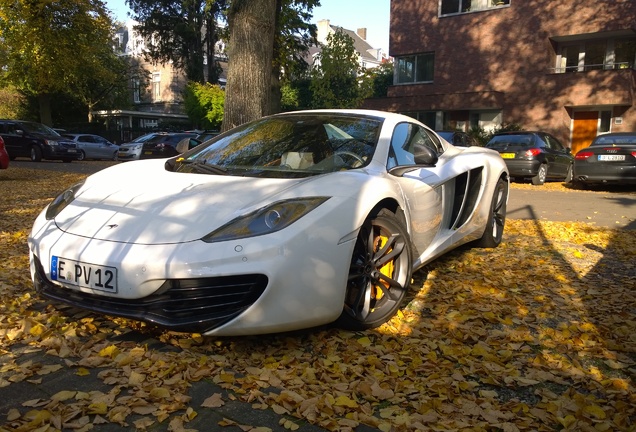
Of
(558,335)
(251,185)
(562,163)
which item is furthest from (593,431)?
(562,163)

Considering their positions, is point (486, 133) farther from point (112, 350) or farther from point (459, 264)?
point (112, 350)

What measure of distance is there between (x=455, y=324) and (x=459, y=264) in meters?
1.60

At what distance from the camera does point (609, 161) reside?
474 inches

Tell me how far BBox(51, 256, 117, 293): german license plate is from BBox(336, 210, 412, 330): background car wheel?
1269 millimetres

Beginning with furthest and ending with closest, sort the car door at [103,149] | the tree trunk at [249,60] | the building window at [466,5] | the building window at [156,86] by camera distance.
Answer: the building window at [156,86]
the car door at [103,149]
the building window at [466,5]
the tree trunk at [249,60]

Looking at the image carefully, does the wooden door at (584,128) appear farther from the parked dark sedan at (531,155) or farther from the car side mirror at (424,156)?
the car side mirror at (424,156)

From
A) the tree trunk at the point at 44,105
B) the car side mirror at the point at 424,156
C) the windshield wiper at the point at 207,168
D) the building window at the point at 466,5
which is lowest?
the windshield wiper at the point at 207,168

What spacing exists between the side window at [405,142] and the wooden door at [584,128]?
2055 centimetres

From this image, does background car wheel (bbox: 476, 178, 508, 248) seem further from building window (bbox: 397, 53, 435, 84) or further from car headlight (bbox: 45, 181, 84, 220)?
building window (bbox: 397, 53, 435, 84)

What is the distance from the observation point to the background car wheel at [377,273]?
127 inches

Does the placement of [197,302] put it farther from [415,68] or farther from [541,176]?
[415,68]

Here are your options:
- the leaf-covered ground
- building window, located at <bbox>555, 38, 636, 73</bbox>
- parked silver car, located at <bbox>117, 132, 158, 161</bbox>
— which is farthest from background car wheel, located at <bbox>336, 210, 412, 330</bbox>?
building window, located at <bbox>555, 38, 636, 73</bbox>

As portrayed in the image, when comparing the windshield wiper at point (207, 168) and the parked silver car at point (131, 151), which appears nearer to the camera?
the windshield wiper at point (207, 168)

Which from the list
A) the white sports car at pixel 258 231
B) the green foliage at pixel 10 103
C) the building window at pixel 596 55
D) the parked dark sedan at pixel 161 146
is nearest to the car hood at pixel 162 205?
the white sports car at pixel 258 231
